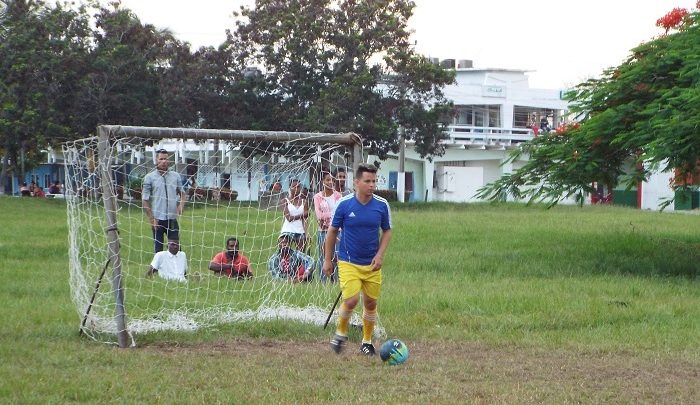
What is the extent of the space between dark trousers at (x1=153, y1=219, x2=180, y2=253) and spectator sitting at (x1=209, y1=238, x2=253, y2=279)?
0.70 meters

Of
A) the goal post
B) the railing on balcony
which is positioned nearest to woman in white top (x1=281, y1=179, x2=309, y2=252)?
the goal post

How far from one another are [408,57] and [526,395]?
34263mm

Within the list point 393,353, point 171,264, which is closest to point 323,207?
point 171,264

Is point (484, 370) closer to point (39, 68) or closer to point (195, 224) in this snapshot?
point (195, 224)

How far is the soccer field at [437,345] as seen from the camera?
792 centimetres

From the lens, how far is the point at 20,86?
127 feet

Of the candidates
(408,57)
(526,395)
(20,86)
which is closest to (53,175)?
(20,86)

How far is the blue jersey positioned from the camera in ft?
32.4

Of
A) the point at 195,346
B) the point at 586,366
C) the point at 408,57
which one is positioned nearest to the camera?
the point at 586,366

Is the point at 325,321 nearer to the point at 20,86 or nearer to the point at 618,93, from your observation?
the point at 618,93

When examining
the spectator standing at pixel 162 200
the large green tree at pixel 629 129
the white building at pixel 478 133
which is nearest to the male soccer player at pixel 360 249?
the spectator standing at pixel 162 200

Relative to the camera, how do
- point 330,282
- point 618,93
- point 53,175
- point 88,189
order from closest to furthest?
point 88,189 → point 330,282 → point 618,93 → point 53,175

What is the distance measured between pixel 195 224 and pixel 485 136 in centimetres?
4512

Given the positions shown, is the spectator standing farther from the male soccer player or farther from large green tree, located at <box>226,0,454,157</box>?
large green tree, located at <box>226,0,454,157</box>
